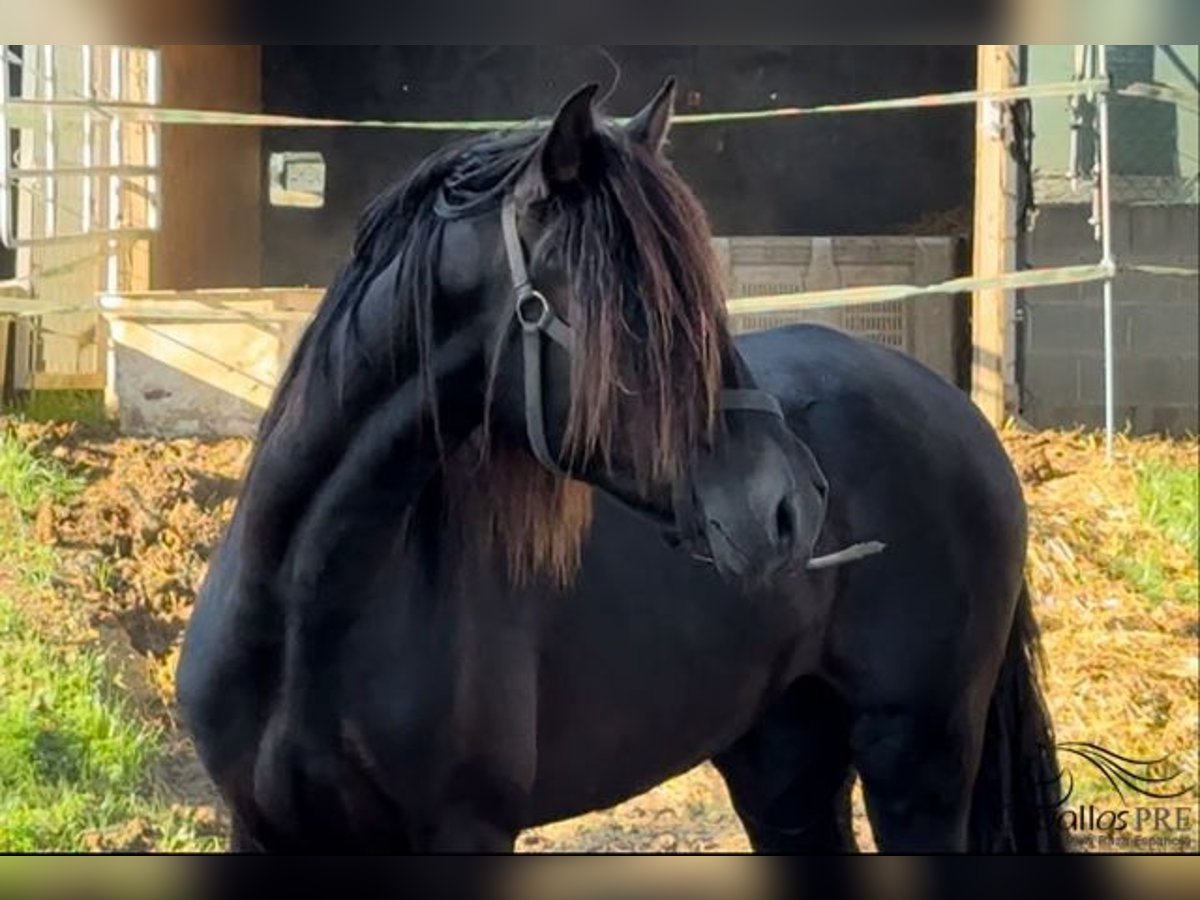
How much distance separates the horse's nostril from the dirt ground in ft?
2.67

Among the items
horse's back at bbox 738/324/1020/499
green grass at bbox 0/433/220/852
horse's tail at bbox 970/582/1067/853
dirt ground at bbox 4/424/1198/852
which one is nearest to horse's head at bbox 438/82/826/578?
horse's back at bbox 738/324/1020/499

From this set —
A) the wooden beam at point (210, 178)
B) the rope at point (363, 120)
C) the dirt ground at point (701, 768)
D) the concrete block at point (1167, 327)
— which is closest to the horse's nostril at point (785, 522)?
the dirt ground at point (701, 768)

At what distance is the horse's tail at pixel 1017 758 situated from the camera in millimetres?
1645

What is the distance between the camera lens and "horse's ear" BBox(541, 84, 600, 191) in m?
1.08

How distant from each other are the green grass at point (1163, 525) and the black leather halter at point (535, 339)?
47.6 inches

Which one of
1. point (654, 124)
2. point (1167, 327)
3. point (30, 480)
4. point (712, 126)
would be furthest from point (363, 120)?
point (1167, 327)

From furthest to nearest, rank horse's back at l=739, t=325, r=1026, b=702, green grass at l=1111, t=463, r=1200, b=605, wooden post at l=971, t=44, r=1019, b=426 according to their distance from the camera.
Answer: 1. green grass at l=1111, t=463, r=1200, b=605
2. wooden post at l=971, t=44, r=1019, b=426
3. horse's back at l=739, t=325, r=1026, b=702

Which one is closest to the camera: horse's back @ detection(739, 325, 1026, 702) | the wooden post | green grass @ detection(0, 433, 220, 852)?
horse's back @ detection(739, 325, 1026, 702)

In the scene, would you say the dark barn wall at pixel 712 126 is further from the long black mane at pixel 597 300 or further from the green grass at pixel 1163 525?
the long black mane at pixel 597 300

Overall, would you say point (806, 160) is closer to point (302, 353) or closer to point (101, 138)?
point (101, 138)

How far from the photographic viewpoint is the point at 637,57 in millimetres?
2066

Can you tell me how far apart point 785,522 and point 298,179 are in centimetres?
107

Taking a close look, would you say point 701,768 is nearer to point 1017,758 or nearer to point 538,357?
point 1017,758

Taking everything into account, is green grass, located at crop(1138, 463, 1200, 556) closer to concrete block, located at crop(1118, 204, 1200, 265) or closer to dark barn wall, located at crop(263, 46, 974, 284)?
concrete block, located at crop(1118, 204, 1200, 265)
